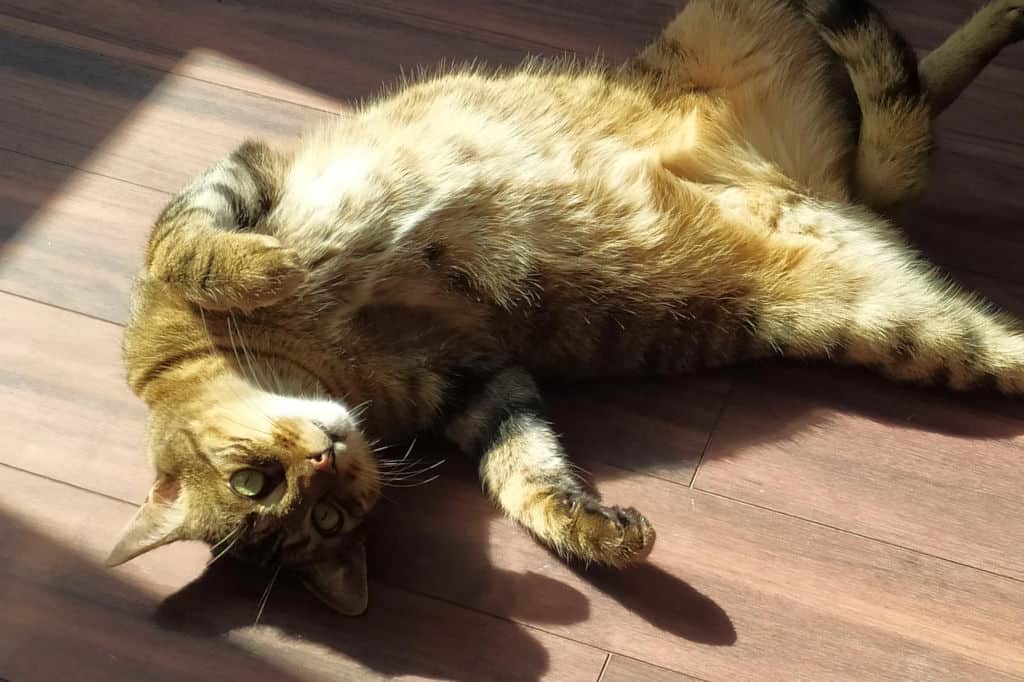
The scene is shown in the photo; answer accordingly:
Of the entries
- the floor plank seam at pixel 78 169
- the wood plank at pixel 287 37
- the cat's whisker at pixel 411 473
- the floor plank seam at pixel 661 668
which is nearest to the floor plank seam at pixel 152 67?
the wood plank at pixel 287 37

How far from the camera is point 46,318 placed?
101 inches

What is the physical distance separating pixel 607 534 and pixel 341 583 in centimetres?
50

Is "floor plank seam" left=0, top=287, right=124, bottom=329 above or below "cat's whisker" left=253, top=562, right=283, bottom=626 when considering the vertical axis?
above

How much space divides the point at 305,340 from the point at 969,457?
133cm

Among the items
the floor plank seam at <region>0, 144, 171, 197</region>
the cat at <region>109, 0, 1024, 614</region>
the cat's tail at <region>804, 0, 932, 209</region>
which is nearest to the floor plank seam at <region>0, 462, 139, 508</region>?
the cat at <region>109, 0, 1024, 614</region>

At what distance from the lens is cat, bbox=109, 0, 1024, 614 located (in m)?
2.01

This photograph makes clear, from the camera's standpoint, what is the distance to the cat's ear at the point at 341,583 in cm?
203

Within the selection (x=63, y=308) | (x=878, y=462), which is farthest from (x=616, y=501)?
(x=63, y=308)

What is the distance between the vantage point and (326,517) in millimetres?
2012

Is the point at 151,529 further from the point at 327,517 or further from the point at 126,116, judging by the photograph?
the point at 126,116

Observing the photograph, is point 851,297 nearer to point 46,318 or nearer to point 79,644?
point 79,644

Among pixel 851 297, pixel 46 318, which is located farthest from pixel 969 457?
pixel 46 318

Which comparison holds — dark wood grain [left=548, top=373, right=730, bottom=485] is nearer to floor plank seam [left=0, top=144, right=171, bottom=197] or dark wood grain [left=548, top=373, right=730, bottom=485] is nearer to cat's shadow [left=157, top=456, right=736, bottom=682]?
cat's shadow [left=157, top=456, right=736, bottom=682]

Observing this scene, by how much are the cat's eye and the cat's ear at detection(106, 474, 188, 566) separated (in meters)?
0.23
